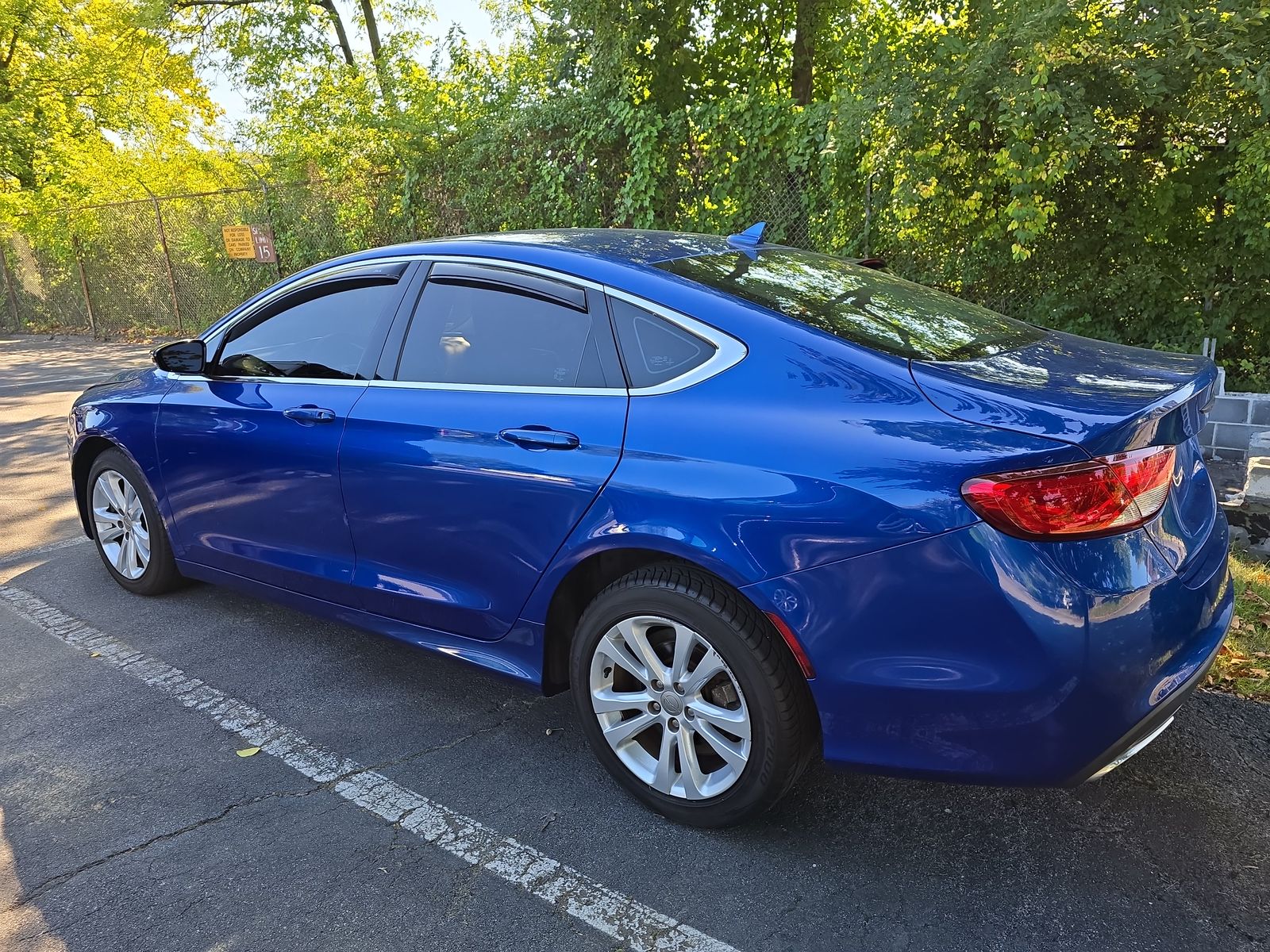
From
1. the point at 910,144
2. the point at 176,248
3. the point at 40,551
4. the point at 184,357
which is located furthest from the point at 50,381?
the point at 910,144

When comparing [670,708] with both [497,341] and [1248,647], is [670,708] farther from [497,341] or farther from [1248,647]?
[1248,647]

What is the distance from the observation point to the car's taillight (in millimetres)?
2008

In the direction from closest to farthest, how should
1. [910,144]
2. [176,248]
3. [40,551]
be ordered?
[40,551], [910,144], [176,248]

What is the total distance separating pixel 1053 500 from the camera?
2014mm

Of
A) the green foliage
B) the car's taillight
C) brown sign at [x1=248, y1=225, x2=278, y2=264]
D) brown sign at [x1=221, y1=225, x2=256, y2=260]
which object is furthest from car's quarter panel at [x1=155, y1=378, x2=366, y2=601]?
brown sign at [x1=221, y1=225, x2=256, y2=260]

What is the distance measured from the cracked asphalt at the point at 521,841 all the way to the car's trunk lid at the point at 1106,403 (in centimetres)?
83

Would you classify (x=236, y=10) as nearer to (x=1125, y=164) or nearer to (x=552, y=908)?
(x=1125, y=164)

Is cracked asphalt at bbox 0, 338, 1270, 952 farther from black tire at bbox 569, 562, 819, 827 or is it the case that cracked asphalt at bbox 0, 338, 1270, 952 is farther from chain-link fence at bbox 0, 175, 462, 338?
chain-link fence at bbox 0, 175, 462, 338

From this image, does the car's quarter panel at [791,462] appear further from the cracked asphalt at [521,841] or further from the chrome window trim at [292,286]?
the chrome window trim at [292,286]

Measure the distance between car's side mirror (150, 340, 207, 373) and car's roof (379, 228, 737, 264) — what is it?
1.12 m

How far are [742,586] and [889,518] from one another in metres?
0.42

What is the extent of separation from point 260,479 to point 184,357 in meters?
0.81

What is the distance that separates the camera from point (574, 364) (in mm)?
2758

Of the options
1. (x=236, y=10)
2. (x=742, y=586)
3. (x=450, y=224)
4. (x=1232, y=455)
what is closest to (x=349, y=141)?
(x=450, y=224)
